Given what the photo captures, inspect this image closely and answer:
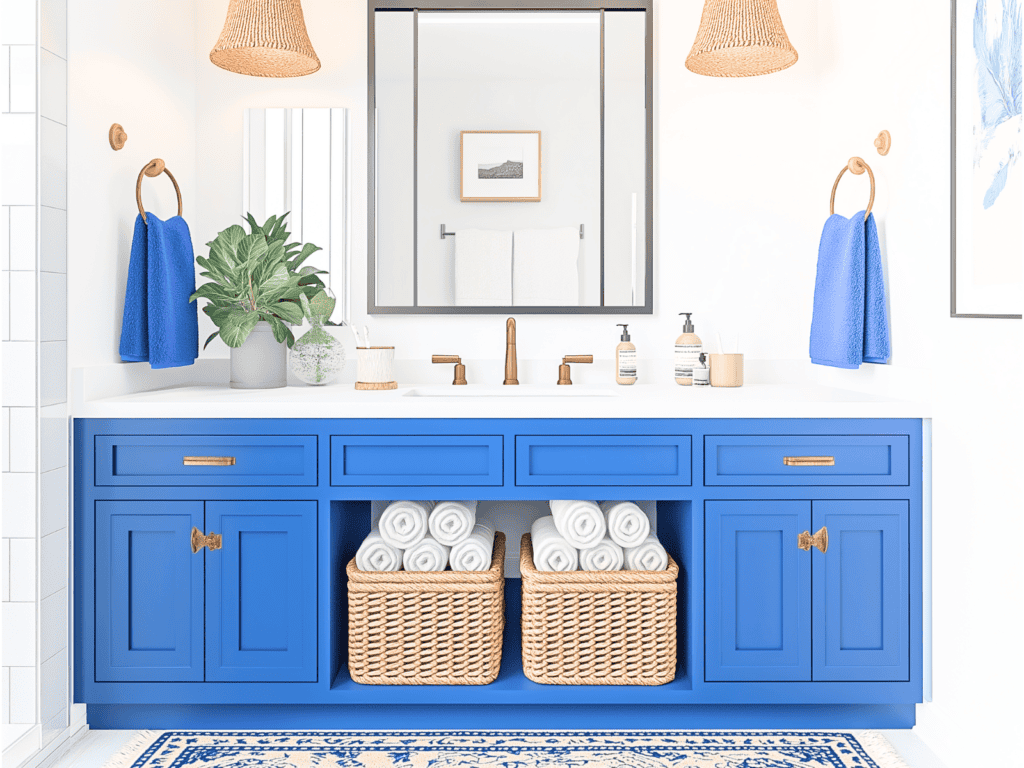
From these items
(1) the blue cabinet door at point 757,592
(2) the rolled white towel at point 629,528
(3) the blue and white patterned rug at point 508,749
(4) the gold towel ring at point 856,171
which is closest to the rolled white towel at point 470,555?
(2) the rolled white towel at point 629,528

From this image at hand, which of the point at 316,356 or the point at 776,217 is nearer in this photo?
the point at 316,356

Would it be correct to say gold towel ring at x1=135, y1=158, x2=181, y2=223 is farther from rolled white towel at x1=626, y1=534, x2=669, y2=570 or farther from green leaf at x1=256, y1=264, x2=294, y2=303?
rolled white towel at x1=626, y1=534, x2=669, y2=570

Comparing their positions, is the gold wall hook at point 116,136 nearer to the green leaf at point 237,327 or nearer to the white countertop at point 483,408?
the green leaf at point 237,327

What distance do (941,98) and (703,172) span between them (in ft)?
2.51

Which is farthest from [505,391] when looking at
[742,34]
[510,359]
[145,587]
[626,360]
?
[742,34]

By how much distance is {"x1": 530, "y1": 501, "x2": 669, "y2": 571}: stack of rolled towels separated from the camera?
1897 millimetres

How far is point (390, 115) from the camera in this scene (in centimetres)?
241

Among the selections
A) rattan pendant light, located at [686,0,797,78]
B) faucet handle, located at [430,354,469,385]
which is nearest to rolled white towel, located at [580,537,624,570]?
faucet handle, located at [430,354,469,385]

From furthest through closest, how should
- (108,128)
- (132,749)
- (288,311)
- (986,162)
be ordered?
(288,311)
(108,128)
(132,749)
(986,162)

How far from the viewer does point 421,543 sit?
6.31ft

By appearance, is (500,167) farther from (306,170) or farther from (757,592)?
(757,592)

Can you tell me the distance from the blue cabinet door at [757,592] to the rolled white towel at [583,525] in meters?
0.26

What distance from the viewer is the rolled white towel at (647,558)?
192 cm

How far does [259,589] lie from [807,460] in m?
1.37
